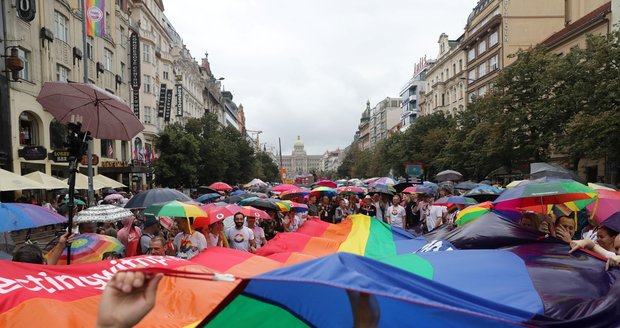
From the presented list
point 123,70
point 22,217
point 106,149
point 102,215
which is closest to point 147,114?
point 123,70

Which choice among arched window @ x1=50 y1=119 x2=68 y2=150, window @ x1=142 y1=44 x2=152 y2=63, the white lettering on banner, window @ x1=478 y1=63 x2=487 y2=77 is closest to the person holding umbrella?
the white lettering on banner

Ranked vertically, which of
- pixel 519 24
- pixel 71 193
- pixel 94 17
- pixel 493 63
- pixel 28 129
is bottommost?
pixel 71 193

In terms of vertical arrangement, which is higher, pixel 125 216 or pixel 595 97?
pixel 595 97

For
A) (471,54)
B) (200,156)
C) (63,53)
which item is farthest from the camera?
(471,54)

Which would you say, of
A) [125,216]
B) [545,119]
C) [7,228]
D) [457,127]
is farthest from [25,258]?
[457,127]

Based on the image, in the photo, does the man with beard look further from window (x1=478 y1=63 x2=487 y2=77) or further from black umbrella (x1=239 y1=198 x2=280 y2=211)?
window (x1=478 y1=63 x2=487 y2=77)

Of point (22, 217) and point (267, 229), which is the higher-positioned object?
point (22, 217)

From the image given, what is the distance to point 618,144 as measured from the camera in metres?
23.2

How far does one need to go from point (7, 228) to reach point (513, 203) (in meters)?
6.67

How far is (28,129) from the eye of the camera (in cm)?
2489

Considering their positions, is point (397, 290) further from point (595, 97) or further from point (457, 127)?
point (457, 127)

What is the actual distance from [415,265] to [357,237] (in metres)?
4.88

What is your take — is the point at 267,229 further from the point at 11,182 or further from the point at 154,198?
the point at 11,182

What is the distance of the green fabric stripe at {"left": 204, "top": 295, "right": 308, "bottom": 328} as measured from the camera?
324 centimetres
